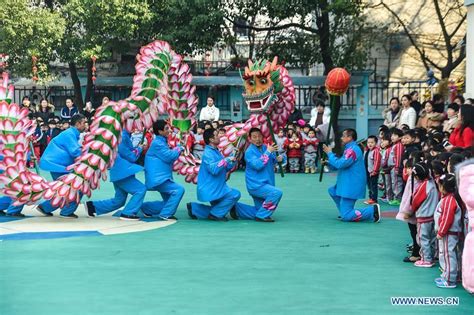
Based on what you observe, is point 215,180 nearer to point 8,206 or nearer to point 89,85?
point 8,206

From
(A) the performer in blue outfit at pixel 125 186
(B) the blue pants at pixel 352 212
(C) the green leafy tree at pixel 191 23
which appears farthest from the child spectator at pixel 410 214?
(C) the green leafy tree at pixel 191 23

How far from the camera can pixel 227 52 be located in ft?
90.2

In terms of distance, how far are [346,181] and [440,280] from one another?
3644 millimetres

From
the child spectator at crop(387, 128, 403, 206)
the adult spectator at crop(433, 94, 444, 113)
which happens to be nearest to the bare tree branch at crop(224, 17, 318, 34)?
the adult spectator at crop(433, 94, 444, 113)

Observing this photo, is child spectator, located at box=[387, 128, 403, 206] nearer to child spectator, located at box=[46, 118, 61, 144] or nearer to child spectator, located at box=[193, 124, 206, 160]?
child spectator, located at box=[193, 124, 206, 160]

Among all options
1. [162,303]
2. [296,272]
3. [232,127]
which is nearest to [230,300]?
[162,303]

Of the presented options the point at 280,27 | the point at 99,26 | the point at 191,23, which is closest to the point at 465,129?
the point at 191,23

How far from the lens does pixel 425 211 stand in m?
8.59

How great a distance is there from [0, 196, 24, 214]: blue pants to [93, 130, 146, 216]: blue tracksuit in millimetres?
1040

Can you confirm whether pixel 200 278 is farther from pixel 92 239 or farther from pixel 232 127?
pixel 232 127

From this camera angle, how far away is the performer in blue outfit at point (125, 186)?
38.0 feet

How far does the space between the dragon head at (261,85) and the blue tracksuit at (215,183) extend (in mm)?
958

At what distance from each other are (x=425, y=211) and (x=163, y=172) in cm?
416

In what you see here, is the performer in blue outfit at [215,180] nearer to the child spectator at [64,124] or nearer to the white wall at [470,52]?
the white wall at [470,52]
